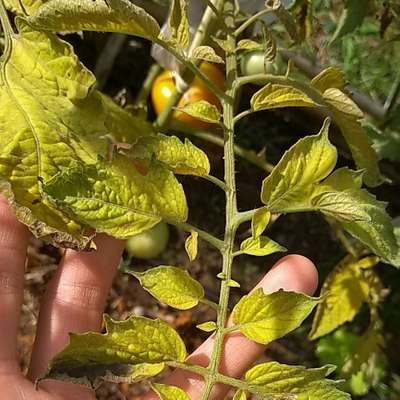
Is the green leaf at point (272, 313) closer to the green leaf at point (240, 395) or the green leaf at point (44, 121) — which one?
the green leaf at point (240, 395)

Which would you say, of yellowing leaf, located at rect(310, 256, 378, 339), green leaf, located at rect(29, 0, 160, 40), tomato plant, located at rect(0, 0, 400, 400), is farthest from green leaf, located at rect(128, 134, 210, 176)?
yellowing leaf, located at rect(310, 256, 378, 339)

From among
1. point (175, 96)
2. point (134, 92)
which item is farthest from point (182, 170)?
point (134, 92)

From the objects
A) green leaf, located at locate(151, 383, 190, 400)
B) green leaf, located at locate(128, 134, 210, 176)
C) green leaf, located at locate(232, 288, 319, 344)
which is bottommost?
green leaf, located at locate(151, 383, 190, 400)

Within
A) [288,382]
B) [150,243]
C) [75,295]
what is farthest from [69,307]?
[150,243]

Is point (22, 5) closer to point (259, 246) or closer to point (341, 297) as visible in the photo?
point (259, 246)

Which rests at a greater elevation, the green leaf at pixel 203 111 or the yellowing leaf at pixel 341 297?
the green leaf at pixel 203 111

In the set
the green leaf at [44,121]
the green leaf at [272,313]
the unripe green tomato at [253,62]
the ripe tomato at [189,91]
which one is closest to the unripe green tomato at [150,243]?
the ripe tomato at [189,91]

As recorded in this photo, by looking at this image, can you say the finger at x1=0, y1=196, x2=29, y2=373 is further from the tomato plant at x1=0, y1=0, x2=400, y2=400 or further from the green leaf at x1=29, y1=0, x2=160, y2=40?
the green leaf at x1=29, y1=0, x2=160, y2=40
